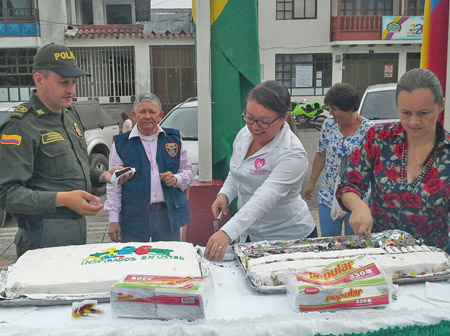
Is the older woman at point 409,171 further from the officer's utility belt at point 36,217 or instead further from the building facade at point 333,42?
the building facade at point 333,42

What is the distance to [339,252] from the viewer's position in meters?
1.79

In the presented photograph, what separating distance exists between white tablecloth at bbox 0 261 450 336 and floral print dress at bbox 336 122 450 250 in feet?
1.45

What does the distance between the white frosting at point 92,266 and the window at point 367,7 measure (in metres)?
20.5

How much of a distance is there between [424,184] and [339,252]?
0.46 metres

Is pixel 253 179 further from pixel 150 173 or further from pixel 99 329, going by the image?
pixel 99 329

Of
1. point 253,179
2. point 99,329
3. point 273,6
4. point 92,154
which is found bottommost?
point 92,154

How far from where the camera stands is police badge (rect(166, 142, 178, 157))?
9.65 ft

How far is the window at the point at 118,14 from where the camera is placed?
21.1m

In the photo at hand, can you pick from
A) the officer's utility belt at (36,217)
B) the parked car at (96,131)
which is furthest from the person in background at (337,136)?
the parked car at (96,131)

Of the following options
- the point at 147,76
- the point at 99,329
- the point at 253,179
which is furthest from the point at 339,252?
the point at 147,76

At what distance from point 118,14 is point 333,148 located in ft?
65.6

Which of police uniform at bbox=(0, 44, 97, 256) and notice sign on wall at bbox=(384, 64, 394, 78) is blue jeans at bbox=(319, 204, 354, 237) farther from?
notice sign on wall at bbox=(384, 64, 394, 78)

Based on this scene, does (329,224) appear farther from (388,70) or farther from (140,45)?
(388,70)

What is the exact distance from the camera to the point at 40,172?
2.21m
